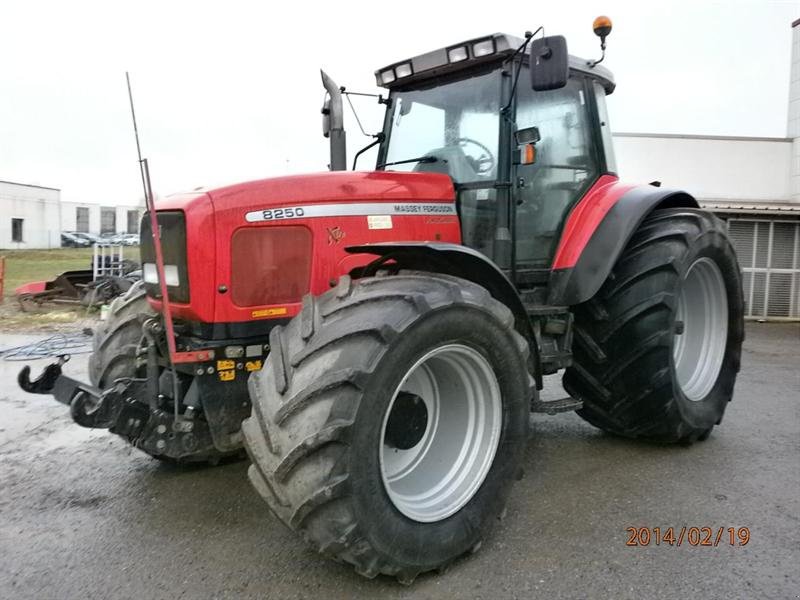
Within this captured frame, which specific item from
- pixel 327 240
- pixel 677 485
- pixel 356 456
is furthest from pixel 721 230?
pixel 356 456

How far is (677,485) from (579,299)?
45.6 inches

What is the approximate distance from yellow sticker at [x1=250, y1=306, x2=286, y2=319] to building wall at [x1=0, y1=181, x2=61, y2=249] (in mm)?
42611

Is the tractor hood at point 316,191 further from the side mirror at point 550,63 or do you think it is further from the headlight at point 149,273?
the side mirror at point 550,63

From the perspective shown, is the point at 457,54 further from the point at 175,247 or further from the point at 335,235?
the point at 175,247

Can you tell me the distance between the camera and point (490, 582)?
260 centimetres

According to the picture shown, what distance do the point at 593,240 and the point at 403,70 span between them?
5.15 feet

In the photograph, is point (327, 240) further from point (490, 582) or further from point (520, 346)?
point (490, 582)

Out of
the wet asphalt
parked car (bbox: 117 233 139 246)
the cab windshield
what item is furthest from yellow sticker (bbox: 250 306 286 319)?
parked car (bbox: 117 233 139 246)

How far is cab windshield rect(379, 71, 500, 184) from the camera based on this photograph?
3.74m

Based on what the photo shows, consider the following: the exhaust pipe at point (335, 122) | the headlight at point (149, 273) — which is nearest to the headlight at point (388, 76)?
the exhaust pipe at point (335, 122)

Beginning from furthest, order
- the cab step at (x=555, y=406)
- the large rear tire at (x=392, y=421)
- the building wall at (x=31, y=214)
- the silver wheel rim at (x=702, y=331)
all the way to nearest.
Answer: the building wall at (x=31, y=214)
the silver wheel rim at (x=702, y=331)
the cab step at (x=555, y=406)
the large rear tire at (x=392, y=421)

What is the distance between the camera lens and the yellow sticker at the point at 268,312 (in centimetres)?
297

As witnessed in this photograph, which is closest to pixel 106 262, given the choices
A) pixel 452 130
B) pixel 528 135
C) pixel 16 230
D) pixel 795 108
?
pixel 452 130
